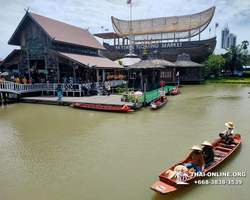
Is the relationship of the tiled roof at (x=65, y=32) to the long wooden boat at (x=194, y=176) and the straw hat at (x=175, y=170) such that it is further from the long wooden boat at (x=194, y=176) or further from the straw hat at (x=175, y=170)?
the straw hat at (x=175, y=170)

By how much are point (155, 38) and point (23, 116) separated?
36.7m

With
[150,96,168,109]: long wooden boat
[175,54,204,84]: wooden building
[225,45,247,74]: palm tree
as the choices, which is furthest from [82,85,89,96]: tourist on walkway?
[225,45,247,74]: palm tree

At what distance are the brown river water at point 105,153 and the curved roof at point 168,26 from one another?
29334 millimetres

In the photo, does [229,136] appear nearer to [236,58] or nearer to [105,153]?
[105,153]

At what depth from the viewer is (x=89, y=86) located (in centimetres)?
1753

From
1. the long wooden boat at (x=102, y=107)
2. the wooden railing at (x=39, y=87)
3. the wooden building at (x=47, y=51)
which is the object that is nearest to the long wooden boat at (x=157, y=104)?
the long wooden boat at (x=102, y=107)

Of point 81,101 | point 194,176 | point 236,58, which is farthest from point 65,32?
point 236,58

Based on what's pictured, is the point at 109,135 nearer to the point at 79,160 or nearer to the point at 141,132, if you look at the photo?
the point at 141,132

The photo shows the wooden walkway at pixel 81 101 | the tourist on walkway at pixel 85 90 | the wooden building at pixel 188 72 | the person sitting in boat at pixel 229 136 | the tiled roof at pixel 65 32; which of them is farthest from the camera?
the wooden building at pixel 188 72

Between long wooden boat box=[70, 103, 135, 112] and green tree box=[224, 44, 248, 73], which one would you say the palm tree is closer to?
green tree box=[224, 44, 248, 73]

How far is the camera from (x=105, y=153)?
267 inches

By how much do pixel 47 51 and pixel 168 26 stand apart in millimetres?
29433

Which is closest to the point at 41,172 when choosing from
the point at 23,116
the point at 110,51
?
the point at 23,116

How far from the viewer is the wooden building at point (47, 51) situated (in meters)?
17.3
